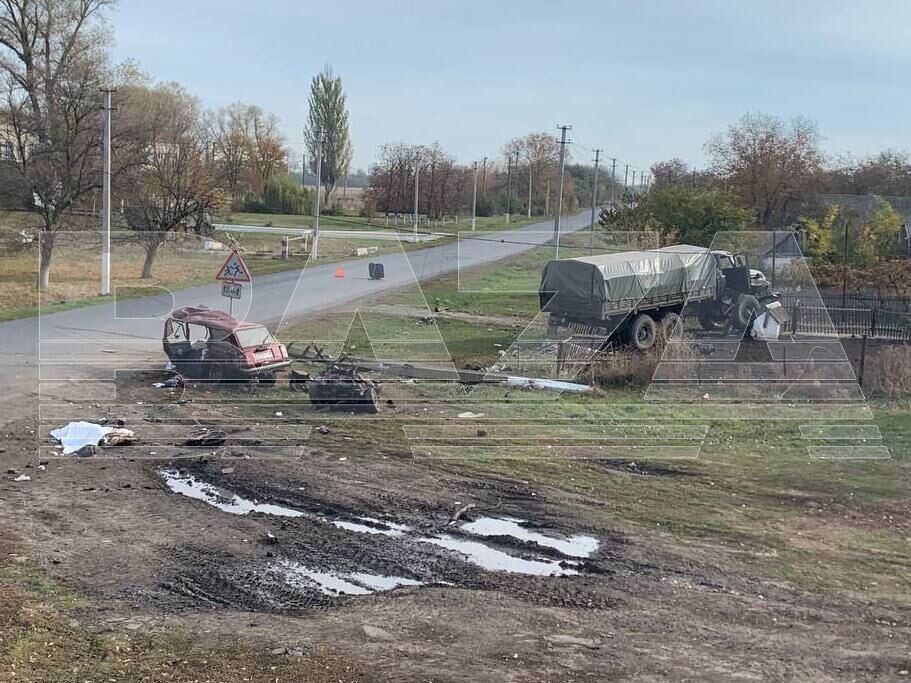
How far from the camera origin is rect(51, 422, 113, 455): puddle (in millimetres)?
9461

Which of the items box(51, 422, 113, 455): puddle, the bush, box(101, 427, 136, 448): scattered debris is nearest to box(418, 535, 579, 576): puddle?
box(101, 427, 136, 448): scattered debris

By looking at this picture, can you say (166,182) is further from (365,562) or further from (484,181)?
(484,181)

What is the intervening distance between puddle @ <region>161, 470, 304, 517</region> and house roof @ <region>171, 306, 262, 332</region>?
270 centimetres

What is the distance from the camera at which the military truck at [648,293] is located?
13.5 m

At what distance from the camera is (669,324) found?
45.6 ft

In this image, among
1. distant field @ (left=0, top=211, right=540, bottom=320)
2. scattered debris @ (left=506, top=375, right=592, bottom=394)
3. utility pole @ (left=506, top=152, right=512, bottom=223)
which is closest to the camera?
scattered debris @ (left=506, top=375, right=592, bottom=394)

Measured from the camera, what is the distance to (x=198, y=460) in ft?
30.7

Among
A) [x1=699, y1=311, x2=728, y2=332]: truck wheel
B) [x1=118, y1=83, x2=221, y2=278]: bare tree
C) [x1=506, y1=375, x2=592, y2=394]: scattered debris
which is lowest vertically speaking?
[x1=506, y1=375, x2=592, y2=394]: scattered debris

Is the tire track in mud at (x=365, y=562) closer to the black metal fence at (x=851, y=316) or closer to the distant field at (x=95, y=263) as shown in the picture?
the distant field at (x=95, y=263)

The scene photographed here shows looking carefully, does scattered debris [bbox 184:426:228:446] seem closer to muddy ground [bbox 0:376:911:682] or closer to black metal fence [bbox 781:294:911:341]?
muddy ground [bbox 0:376:911:682]

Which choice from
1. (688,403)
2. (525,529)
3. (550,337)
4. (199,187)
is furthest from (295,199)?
(525,529)

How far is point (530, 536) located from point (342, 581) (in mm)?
1821

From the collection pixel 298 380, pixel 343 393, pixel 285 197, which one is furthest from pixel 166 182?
pixel 285 197

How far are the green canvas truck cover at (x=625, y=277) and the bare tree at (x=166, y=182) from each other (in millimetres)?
6460
